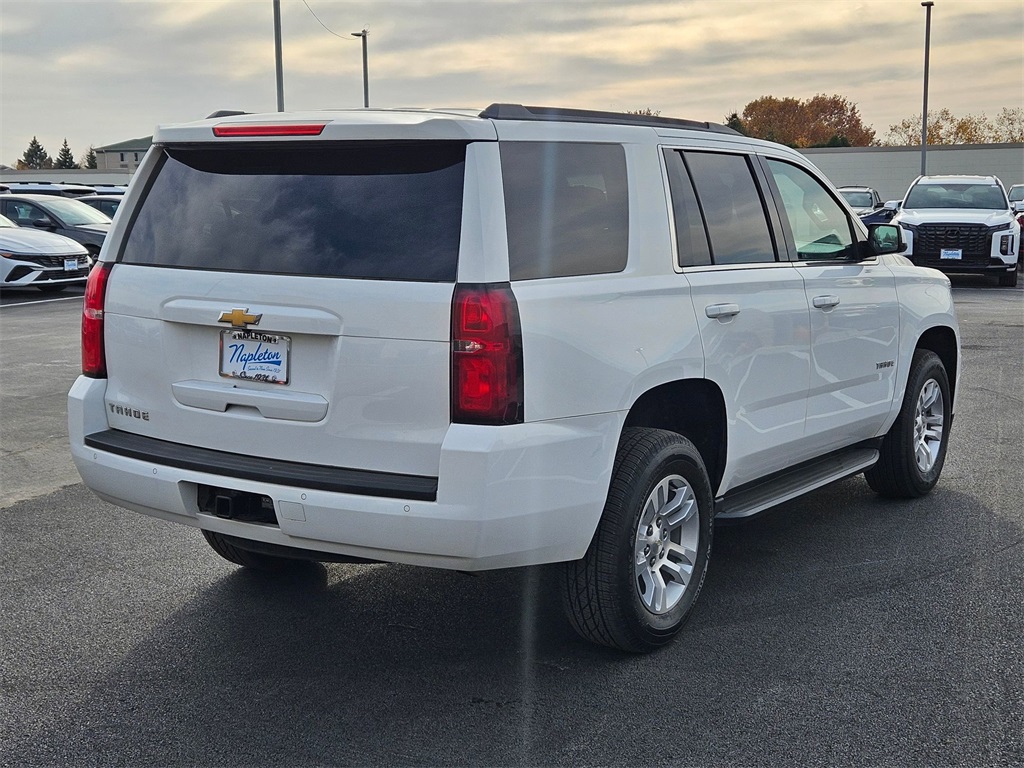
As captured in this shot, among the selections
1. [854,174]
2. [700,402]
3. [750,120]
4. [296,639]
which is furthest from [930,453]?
[750,120]

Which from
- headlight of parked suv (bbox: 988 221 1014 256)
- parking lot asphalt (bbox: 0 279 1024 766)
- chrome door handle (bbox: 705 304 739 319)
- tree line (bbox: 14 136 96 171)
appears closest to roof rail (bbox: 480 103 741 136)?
chrome door handle (bbox: 705 304 739 319)

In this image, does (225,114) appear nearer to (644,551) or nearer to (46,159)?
(644,551)

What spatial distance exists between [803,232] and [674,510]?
1800 mm

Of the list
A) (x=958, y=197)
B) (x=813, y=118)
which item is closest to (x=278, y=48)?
(x=958, y=197)

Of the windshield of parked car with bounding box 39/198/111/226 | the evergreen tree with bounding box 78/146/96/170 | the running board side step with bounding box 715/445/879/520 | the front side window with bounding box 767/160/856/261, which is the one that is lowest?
the running board side step with bounding box 715/445/879/520

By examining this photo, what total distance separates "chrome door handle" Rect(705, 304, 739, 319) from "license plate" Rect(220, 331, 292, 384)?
1661mm

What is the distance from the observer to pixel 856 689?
3.96 metres

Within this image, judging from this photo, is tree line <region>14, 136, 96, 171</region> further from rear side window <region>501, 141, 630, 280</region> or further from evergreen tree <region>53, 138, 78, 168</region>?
rear side window <region>501, 141, 630, 280</region>

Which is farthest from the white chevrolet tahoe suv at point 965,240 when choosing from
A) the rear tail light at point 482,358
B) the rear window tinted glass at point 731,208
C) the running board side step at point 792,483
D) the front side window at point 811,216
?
the rear tail light at point 482,358

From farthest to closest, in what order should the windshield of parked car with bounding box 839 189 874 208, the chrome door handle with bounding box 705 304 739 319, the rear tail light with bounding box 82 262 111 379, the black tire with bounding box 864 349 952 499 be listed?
the windshield of parked car with bounding box 839 189 874 208 < the black tire with bounding box 864 349 952 499 < the chrome door handle with bounding box 705 304 739 319 < the rear tail light with bounding box 82 262 111 379

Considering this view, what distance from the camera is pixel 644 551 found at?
431 cm

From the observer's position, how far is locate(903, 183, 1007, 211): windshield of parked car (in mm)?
21516

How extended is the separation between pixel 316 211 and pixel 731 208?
6.33 ft

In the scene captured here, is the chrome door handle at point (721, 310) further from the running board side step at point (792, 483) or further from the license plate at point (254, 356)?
the license plate at point (254, 356)
